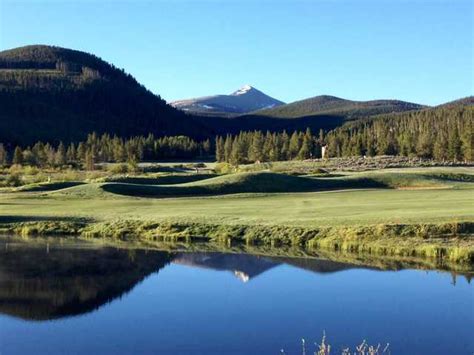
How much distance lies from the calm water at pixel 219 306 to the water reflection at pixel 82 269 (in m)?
0.05

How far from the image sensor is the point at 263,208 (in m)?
43.2

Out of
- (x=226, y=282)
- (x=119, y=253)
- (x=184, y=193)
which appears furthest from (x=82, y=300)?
(x=184, y=193)

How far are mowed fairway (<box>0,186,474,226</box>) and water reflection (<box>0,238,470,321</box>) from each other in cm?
656

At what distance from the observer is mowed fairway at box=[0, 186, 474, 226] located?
34750mm

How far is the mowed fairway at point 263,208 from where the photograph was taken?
34750 mm

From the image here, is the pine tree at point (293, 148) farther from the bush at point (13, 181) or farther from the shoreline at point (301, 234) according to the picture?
the shoreline at point (301, 234)

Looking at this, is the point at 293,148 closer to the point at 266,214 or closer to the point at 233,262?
the point at 266,214

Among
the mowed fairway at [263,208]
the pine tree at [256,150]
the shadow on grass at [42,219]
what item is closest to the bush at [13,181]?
the mowed fairway at [263,208]

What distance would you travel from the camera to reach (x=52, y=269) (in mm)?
26938

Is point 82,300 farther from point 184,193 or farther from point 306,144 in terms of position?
point 306,144

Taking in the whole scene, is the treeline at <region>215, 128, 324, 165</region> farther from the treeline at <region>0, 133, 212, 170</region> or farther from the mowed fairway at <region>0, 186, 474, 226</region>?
the mowed fairway at <region>0, 186, 474, 226</region>

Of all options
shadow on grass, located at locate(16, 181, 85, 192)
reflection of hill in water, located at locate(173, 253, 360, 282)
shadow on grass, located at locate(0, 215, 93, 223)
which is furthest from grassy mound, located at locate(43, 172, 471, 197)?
reflection of hill in water, located at locate(173, 253, 360, 282)

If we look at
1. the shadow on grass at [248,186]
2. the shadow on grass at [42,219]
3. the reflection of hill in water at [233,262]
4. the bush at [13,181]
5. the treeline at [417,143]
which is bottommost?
the reflection of hill in water at [233,262]

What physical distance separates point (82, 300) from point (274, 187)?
41855 mm
